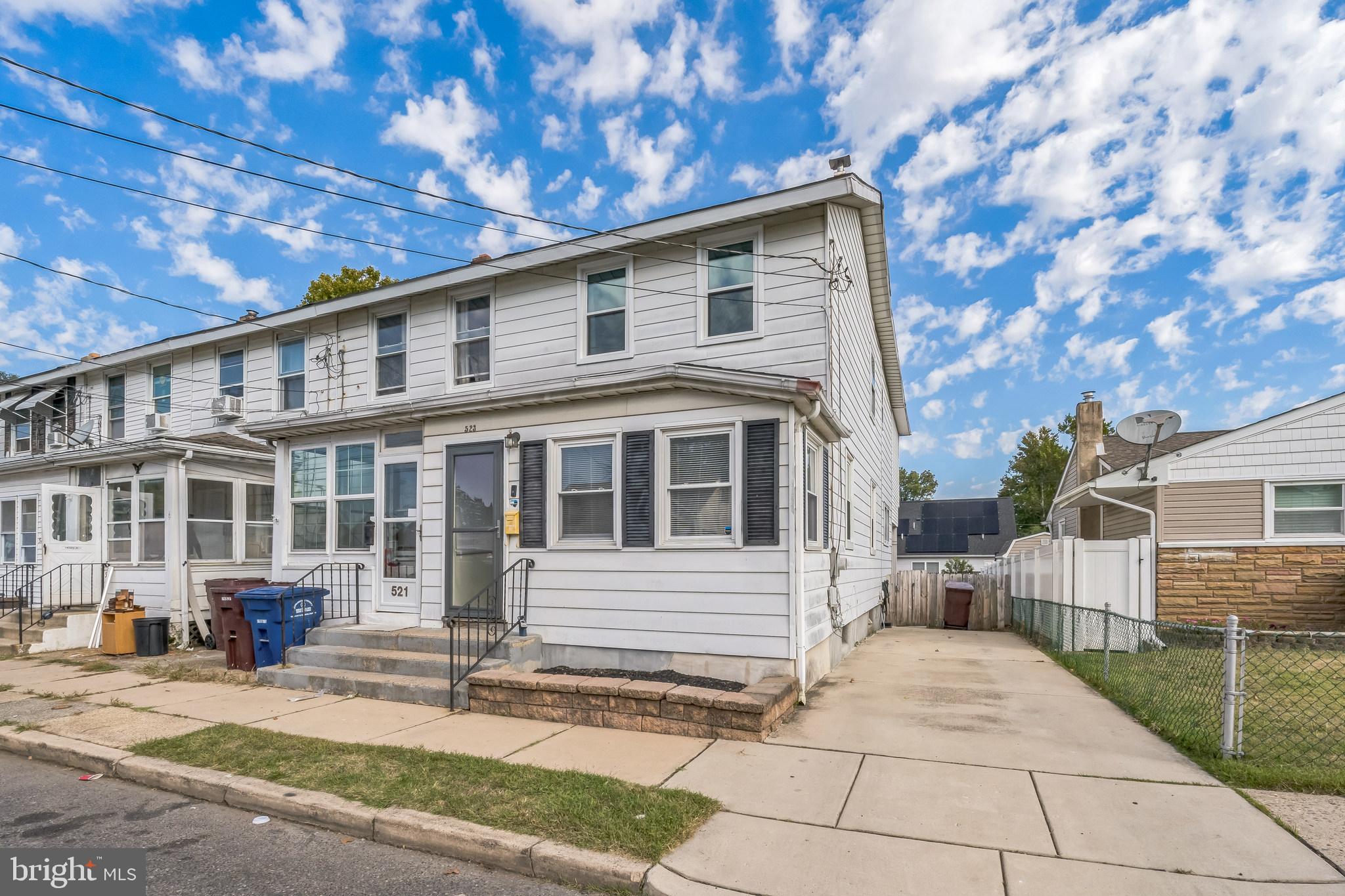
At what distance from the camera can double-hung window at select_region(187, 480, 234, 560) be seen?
12.2 metres

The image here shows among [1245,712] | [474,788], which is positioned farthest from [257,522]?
[1245,712]

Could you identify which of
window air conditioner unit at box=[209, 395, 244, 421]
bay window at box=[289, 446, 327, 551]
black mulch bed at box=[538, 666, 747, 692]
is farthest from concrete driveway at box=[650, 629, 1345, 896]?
window air conditioner unit at box=[209, 395, 244, 421]

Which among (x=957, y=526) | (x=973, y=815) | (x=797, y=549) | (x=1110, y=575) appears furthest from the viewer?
(x=957, y=526)

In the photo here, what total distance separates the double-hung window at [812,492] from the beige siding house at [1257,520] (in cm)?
710

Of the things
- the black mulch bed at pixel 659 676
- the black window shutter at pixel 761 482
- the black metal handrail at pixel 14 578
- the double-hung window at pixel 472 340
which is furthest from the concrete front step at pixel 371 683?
the black metal handrail at pixel 14 578

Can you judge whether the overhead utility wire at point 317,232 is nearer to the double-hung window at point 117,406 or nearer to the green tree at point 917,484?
the double-hung window at point 117,406

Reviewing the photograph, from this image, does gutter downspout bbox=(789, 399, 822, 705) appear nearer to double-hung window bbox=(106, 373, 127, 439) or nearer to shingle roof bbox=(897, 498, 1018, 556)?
double-hung window bbox=(106, 373, 127, 439)

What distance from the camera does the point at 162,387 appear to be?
15422 millimetres

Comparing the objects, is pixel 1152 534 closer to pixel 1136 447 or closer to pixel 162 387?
pixel 1136 447

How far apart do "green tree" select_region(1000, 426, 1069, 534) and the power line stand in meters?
37.2

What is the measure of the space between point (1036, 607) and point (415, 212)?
12.6m

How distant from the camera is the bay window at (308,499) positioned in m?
10.4

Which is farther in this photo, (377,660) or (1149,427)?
(1149,427)

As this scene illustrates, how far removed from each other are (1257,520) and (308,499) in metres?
15.5
